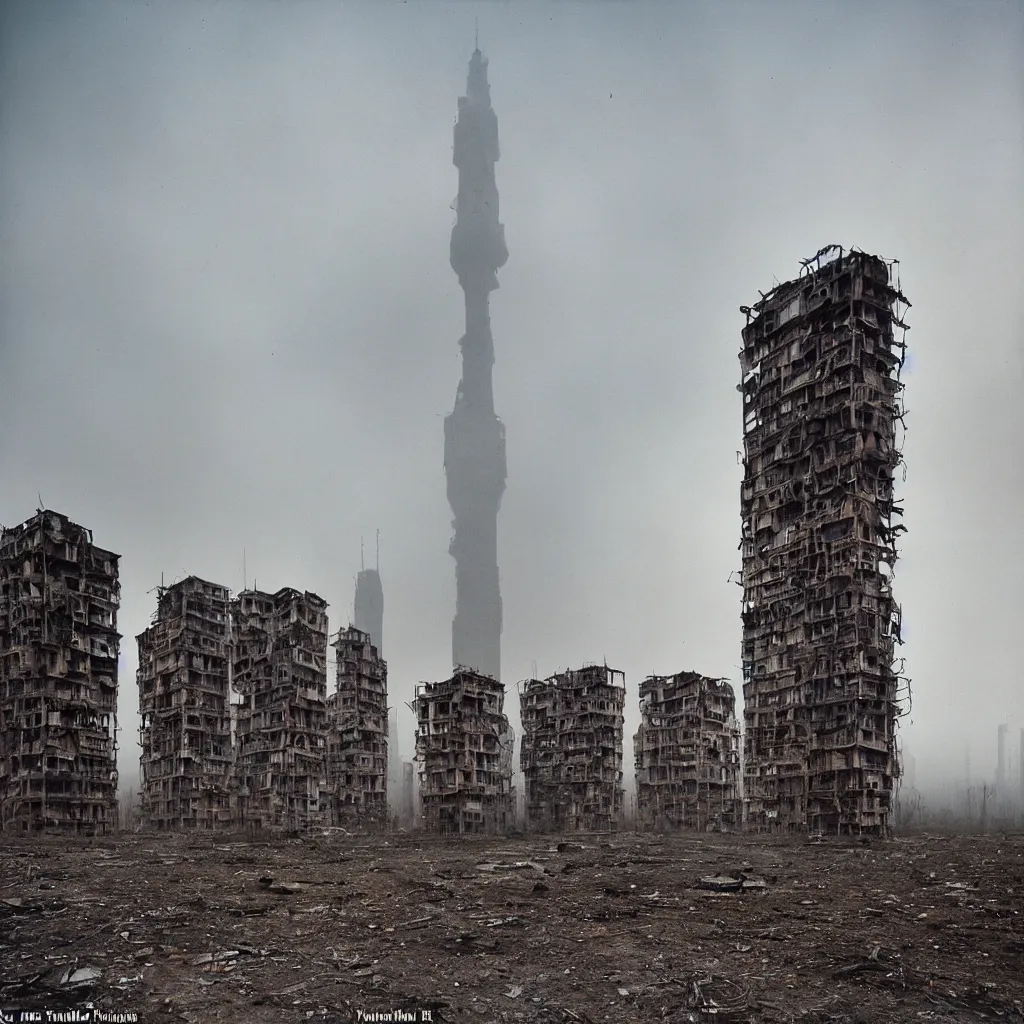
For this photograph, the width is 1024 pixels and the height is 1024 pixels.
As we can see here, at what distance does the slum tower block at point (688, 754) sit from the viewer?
60094mm

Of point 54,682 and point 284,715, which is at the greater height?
point 54,682

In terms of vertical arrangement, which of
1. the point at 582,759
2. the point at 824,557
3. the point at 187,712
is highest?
the point at 824,557

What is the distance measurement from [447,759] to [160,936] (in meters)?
42.7

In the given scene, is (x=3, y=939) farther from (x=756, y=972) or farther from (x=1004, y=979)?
(x=1004, y=979)

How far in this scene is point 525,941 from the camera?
51.7 feet

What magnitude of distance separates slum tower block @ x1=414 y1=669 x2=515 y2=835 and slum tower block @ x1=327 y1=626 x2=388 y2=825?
8771 mm

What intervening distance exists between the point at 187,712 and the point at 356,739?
15.3m

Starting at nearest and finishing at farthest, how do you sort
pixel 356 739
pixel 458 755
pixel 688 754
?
pixel 458 755 < pixel 688 754 < pixel 356 739

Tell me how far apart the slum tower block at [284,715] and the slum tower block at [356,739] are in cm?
1048

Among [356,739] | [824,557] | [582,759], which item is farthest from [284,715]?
[824,557]

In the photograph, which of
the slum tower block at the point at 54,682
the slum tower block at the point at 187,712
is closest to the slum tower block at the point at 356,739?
the slum tower block at the point at 187,712

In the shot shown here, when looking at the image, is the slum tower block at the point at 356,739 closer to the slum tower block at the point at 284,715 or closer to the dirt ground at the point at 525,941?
the slum tower block at the point at 284,715

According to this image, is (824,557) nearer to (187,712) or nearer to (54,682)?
(54,682)

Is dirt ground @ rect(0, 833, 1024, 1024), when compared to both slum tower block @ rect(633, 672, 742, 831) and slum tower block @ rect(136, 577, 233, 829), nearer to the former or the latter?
slum tower block @ rect(136, 577, 233, 829)
